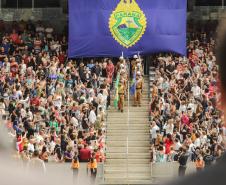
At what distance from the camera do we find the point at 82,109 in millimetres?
35031

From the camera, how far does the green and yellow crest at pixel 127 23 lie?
133 ft

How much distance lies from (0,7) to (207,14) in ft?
37.0

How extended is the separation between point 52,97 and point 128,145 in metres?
3.92

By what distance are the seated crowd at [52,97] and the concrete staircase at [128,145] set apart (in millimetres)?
680

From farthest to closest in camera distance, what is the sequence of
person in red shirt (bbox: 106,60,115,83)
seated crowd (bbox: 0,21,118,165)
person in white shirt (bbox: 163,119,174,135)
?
person in red shirt (bbox: 106,60,115,83)
person in white shirt (bbox: 163,119,174,135)
seated crowd (bbox: 0,21,118,165)

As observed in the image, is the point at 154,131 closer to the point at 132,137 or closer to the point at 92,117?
the point at 132,137

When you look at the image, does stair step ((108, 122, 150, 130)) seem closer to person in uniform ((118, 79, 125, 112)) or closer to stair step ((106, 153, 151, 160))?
person in uniform ((118, 79, 125, 112))

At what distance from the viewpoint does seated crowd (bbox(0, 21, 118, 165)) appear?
32.0 metres

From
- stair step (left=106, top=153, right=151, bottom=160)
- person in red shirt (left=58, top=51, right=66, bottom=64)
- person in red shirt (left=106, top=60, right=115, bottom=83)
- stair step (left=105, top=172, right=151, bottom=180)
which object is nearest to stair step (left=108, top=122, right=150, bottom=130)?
stair step (left=106, top=153, right=151, bottom=160)

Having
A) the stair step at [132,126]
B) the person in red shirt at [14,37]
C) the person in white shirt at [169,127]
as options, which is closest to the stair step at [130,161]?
the person in white shirt at [169,127]

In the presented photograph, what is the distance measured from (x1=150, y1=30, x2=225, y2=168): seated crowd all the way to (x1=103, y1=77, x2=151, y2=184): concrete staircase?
659 mm

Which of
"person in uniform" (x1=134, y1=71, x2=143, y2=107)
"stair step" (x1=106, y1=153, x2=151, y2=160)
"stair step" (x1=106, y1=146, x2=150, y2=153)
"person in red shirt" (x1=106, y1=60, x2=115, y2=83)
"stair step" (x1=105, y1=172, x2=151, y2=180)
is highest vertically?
"person in red shirt" (x1=106, y1=60, x2=115, y2=83)

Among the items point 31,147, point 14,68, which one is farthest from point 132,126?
point 31,147

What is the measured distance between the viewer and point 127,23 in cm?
4138
